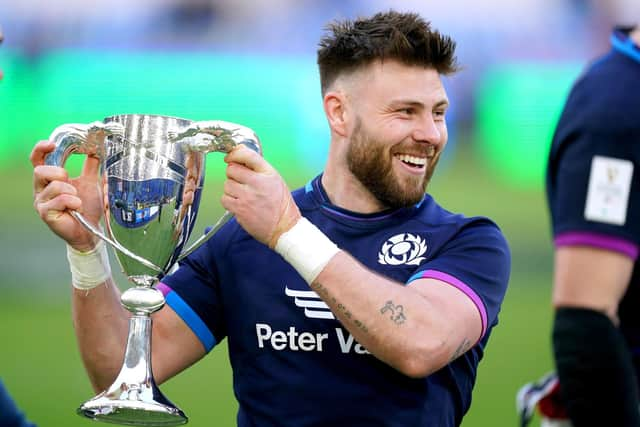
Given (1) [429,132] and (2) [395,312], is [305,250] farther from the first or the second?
(1) [429,132]

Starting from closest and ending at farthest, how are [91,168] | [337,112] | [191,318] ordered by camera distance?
[91,168]
[191,318]
[337,112]

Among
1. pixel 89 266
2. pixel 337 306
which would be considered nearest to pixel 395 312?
pixel 337 306

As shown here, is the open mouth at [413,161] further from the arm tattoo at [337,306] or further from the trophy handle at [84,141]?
the trophy handle at [84,141]

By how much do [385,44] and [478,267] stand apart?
1.90ft

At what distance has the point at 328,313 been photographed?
2.38 metres

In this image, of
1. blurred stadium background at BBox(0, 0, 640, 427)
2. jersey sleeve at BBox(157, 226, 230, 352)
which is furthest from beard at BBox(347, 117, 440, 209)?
blurred stadium background at BBox(0, 0, 640, 427)

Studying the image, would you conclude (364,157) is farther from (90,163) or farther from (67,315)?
(67,315)

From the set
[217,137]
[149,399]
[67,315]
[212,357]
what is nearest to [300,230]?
[217,137]

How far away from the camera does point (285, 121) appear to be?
7680 mm

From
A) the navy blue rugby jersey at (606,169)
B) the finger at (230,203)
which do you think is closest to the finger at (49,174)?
the finger at (230,203)

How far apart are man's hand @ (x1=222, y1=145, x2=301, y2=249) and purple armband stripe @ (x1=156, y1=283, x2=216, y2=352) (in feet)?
1.50

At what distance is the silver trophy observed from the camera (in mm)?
2125

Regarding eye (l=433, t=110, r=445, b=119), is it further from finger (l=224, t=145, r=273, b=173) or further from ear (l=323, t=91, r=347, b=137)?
finger (l=224, t=145, r=273, b=173)

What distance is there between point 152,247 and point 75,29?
6.29 m
